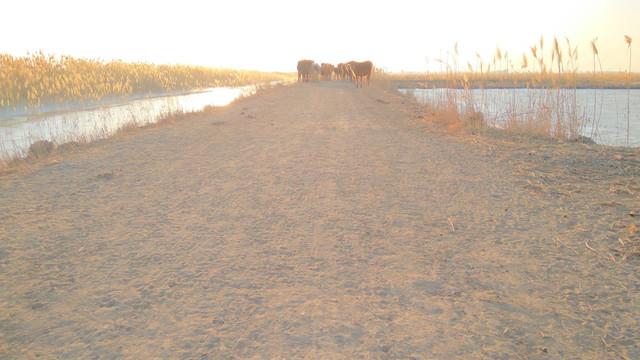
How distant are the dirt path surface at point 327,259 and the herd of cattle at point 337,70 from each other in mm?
17734

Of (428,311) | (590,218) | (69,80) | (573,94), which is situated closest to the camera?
(428,311)

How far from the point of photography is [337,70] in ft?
136

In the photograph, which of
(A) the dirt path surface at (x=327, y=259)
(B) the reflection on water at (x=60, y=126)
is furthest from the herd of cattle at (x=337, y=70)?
(A) the dirt path surface at (x=327, y=259)

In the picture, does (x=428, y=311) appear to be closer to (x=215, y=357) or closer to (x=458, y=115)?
(x=215, y=357)

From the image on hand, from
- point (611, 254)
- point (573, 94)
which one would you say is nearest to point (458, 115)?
point (573, 94)

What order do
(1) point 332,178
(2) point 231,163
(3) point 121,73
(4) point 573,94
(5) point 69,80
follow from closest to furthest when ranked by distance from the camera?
1. (1) point 332,178
2. (2) point 231,163
3. (4) point 573,94
4. (5) point 69,80
5. (3) point 121,73

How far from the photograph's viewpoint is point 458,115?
26.3 ft

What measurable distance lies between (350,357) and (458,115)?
726 centimetres

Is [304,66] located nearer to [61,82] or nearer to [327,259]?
[61,82]

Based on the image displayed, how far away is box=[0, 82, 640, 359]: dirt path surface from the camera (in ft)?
6.21

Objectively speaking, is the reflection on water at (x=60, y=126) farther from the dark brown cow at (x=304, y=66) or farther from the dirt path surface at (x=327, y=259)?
the dark brown cow at (x=304, y=66)

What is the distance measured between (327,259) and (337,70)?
134 feet

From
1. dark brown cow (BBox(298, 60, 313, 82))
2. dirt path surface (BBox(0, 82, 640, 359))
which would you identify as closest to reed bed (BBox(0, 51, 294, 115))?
dirt path surface (BBox(0, 82, 640, 359))

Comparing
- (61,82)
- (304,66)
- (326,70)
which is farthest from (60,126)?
(326,70)
